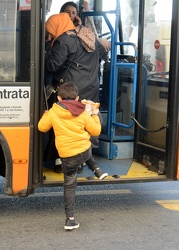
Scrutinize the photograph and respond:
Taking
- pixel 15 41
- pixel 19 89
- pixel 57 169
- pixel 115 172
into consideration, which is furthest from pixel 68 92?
pixel 115 172

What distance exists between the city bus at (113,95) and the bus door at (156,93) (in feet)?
0.03

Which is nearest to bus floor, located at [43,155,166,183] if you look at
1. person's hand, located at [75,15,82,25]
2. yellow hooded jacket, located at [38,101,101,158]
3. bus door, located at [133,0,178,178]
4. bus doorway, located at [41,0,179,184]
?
bus doorway, located at [41,0,179,184]

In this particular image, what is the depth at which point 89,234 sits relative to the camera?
5.10 m

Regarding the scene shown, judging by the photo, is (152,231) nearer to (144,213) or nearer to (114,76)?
(144,213)

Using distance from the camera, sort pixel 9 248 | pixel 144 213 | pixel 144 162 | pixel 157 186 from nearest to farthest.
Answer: pixel 9 248, pixel 144 213, pixel 144 162, pixel 157 186

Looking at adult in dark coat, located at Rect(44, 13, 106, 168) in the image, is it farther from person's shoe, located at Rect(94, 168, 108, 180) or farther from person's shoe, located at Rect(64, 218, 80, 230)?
person's shoe, located at Rect(64, 218, 80, 230)

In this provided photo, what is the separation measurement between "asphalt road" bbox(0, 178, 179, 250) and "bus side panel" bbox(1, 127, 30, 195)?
0.45 meters

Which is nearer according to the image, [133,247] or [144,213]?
[133,247]

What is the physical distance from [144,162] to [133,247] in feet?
5.47

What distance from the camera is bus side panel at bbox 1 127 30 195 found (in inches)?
197

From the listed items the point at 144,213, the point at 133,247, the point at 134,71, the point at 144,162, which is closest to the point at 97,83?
the point at 134,71

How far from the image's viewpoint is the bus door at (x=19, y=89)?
4.92 metres

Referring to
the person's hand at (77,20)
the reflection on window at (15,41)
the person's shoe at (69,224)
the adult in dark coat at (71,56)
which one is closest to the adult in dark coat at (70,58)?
the adult in dark coat at (71,56)

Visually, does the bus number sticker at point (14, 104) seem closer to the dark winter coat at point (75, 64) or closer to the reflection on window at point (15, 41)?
the reflection on window at point (15, 41)
